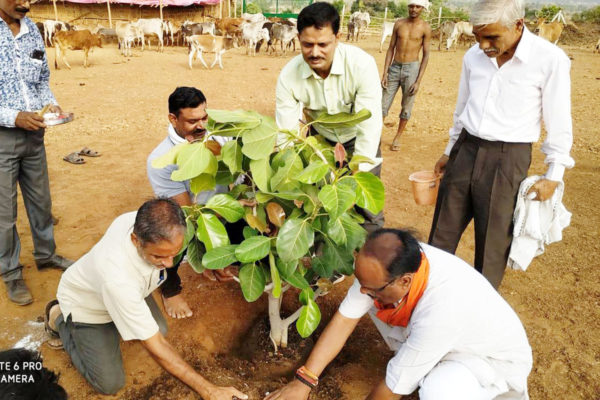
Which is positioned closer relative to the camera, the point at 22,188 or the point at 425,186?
the point at 425,186

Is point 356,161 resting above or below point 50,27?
below

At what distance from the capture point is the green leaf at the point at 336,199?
57.9 inches

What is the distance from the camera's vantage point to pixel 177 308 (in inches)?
96.7

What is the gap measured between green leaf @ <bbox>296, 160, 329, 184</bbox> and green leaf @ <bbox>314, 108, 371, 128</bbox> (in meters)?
0.27

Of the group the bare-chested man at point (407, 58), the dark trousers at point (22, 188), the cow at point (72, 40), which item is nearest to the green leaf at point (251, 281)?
the dark trousers at point (22, 188)

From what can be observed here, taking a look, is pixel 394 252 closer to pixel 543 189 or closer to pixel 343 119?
pixel 343 119

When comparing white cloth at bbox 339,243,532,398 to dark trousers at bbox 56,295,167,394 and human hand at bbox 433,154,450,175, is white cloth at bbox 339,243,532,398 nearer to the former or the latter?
human hand at bbox 433,154,450,175

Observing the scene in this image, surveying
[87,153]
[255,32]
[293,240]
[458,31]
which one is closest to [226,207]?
[293,240]

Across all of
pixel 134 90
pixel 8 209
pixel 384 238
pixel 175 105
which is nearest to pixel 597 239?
pixel 384 238

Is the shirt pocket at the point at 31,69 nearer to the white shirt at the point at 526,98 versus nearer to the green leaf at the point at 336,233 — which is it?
the green leaf at the point at 336,233

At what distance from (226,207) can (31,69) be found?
1.62 meters

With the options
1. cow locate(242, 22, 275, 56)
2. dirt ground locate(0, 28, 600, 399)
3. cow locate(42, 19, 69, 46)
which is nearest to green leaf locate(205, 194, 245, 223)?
dirt ground locate(0, 28, 600, 399)

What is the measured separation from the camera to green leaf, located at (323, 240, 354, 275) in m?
1.75

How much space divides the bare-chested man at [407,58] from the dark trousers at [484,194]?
2.80m
